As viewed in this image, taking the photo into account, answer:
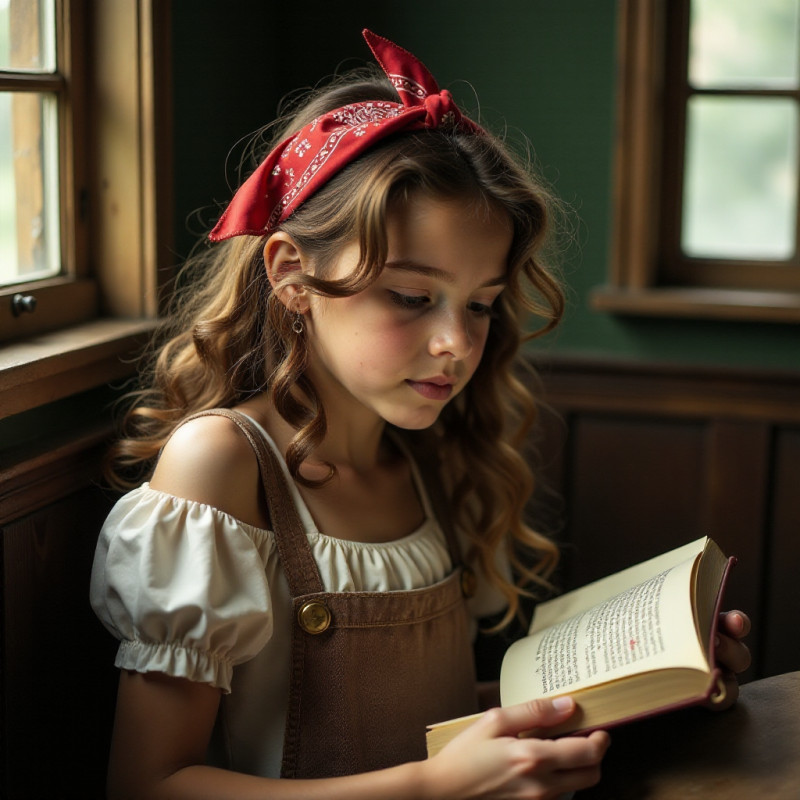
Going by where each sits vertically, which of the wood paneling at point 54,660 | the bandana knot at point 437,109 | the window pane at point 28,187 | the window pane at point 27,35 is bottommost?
the wood paneling at point 54,660

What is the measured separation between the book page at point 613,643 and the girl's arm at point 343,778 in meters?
0.06

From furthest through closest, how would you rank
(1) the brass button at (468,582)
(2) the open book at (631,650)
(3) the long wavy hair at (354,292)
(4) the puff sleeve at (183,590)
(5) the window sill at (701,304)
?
(5) the window sill at (701,304), (1) the brass button at (468,582), (3) the long wavy hair at (354,292), (4) the puff sleeve at (183,590), (2) the open book at (631,650)

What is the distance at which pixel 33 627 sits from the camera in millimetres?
1375

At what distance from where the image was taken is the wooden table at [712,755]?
107cm

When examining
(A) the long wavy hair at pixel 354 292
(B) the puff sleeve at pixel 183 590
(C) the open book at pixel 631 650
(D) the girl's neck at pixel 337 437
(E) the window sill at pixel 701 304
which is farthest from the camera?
(E) the window sill at pixel 701 304

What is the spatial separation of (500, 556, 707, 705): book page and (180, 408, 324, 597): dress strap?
0.89 ft

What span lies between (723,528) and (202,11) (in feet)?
4.77

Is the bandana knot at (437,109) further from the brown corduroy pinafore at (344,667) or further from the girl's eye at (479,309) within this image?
the brown corduroy pinafore at (344,667)

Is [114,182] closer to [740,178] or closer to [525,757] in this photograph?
[525,757]

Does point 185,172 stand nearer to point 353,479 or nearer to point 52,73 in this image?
point 52,73

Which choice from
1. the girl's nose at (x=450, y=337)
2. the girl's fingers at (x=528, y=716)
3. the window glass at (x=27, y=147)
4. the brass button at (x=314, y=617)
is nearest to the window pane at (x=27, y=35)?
the window glass at (x=27, y=147)

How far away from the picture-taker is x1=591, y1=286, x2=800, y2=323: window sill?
2.10m

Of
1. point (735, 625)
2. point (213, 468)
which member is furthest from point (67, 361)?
point (735, 625)

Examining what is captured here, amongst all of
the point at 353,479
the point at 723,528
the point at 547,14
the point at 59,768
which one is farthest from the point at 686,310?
the point at 59,768
